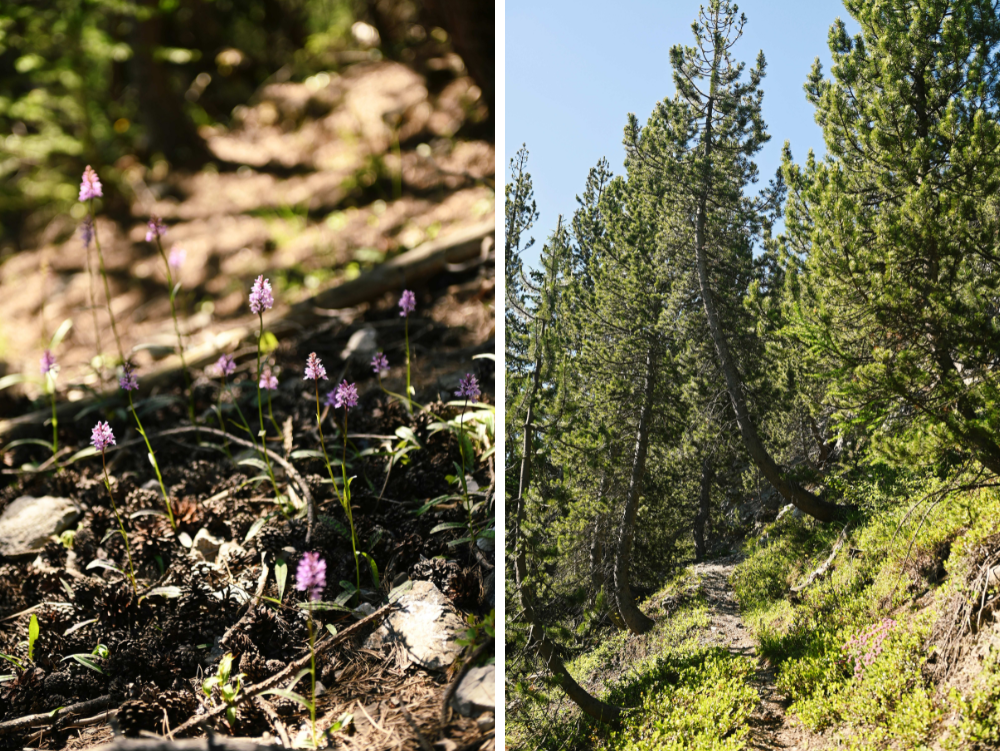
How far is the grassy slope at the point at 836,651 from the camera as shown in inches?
47.7

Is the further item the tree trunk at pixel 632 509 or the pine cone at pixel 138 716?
the tree trunk at pixel 632 509

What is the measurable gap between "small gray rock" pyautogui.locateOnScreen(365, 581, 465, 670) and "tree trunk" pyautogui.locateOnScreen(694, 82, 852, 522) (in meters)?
0.74

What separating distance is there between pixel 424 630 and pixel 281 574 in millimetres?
387

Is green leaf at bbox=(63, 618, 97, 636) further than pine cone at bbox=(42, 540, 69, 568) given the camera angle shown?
No

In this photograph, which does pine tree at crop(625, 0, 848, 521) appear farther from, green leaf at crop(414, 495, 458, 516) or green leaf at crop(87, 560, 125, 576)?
green leaf at crop(87, 560, 125, 576)

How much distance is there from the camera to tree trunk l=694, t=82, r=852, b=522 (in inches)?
53.7

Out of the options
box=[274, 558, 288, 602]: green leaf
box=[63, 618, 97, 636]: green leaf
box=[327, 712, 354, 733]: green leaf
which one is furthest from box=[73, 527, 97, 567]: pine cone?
box=[327, 712, 354, 733]: green leaf

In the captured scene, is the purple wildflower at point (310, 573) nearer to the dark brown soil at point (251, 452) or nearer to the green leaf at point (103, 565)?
the dark brown soil at point (251, 452)

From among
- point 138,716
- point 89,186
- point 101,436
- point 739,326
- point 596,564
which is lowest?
point 138,716

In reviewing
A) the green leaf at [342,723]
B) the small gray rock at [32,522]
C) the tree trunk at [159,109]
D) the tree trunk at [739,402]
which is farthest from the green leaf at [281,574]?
the tree trunk at [159,109]

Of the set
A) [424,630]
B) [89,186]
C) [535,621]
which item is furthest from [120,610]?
[89,186]

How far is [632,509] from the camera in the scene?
1486 mm

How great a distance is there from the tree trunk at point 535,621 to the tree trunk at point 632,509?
18 centimetres

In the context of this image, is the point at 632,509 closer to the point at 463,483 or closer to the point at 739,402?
the point at 739,402
